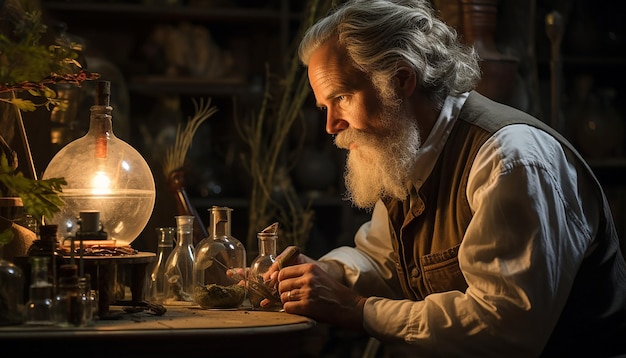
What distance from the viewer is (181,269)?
2.33 meters

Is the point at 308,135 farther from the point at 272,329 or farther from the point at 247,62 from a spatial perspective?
the point at 272,329

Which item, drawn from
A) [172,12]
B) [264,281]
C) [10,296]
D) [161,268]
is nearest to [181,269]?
[161,268]

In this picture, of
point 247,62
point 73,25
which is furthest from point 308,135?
point 73,25

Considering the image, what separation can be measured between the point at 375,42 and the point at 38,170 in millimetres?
948

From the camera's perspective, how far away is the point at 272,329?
189 cm

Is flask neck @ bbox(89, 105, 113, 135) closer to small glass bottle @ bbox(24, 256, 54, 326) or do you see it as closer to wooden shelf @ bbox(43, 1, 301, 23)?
small glass bottle @ bbox(24, 256, 54, 326)

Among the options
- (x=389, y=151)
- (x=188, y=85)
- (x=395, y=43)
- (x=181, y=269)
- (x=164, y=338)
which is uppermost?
(x=188, y=85)

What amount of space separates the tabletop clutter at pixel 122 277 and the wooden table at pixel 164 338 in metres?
0.04

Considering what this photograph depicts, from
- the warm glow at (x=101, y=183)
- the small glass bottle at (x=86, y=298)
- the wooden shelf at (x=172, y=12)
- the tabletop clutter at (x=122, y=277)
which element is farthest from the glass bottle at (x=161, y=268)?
the wooden shelf at (x=172, y=12)

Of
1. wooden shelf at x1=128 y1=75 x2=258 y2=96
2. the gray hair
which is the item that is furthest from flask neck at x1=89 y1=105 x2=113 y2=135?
wooden shelf at x1=128 y1=75 x2=258 y2=96

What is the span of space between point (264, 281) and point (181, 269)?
20cm

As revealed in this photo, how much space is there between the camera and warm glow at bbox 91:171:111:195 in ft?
6.95

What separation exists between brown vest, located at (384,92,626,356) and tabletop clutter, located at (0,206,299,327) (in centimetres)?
35

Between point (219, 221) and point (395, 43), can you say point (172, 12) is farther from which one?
point (219, 221)
